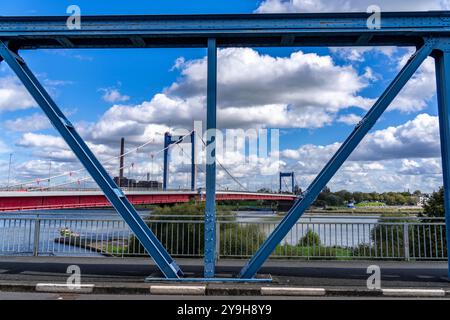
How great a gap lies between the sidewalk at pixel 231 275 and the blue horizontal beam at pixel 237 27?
14.3ft

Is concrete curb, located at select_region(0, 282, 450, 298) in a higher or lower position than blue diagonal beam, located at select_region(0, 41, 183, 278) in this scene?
lower

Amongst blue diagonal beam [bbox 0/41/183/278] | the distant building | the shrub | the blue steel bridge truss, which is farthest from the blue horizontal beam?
the distant building

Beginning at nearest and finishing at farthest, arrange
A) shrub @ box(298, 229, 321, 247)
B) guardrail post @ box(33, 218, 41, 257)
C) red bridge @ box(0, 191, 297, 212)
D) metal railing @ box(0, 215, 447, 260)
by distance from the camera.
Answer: metal railing @ box(0, 215, 447, 260) < guardrail post @ box(33, 218, 41, 257) < shrub @ box(298, 229, 321, 247) < red bridge @ box(0, 191, 297, 212)

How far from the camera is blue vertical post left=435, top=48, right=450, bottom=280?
6.49m

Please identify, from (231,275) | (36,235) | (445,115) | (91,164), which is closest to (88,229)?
(36,235)

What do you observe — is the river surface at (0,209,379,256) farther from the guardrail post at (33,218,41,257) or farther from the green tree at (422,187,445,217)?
the green tree at (422,187,445,217)

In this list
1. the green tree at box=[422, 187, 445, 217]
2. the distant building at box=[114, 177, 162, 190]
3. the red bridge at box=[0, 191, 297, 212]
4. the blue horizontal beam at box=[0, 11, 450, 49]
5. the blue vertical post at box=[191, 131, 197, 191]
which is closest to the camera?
the blue horizontal beam at box=[0, 11, 450, 49]

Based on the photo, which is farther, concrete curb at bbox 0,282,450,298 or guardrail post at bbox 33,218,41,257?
guardrail post at bbox 33,218,41,257

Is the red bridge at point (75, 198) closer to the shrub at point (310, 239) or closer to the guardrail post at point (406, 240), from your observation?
the shrub at point (310, 239)

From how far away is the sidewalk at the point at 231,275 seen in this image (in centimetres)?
573

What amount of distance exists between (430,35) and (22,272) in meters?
8.83
